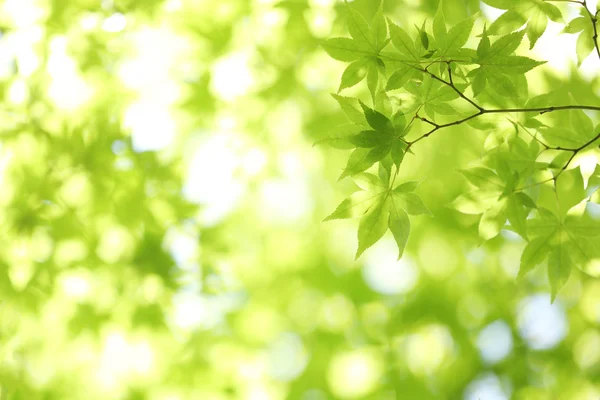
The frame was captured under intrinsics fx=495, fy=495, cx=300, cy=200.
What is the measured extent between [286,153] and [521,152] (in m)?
1.98

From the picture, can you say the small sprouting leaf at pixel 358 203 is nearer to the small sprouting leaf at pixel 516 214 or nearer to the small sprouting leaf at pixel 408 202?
the small sprouting leaf at pixel 408 202

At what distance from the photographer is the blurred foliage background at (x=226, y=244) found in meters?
2.76

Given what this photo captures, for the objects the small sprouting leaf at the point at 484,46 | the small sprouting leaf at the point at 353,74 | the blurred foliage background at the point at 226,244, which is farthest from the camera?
the blurred foliage background at the point at 226,244

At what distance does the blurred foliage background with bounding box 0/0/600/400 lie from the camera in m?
2.76

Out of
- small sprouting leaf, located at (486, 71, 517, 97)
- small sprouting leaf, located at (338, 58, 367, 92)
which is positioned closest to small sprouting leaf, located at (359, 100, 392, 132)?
small sprouting leaf, located at (338, 58, 367, 92)

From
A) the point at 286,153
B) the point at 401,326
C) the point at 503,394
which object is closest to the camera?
the point at 503,394

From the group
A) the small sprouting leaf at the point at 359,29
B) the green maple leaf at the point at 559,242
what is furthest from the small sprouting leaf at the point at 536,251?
the small sprouting leaf at the point at 359,29

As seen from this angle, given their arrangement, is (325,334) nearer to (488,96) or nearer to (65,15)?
(488,96)

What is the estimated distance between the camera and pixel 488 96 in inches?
49.6

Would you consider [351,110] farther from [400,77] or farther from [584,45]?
[584,45]

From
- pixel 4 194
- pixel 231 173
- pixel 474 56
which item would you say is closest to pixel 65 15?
pixel 4 194

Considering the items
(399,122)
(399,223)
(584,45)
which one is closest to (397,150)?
(399,122)

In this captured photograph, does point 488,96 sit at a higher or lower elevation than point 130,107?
higher

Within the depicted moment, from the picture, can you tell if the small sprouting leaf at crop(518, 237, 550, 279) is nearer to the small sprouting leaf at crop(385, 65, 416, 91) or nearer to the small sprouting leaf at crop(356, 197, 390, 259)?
the small sprouting leaf at crop(356, 197, 390, 259)
